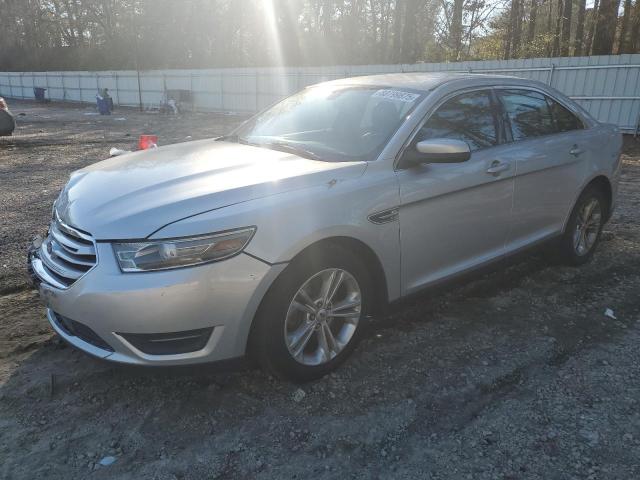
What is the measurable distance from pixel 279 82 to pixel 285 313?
22.2 meters

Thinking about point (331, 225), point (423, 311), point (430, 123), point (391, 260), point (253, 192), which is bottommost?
point (423, 311)

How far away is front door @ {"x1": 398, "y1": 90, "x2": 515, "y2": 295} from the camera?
321 centimetres

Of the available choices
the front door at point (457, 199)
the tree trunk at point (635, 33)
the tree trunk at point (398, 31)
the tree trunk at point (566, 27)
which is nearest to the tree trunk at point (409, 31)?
the tree trunk at point (398, 31)

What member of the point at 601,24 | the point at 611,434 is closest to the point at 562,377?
the point at 611,434

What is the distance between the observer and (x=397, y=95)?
3.58 meters

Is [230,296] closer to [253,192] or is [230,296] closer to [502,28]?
[253,192]

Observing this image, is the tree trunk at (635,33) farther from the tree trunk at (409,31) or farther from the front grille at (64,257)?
the front grille at (64,257)

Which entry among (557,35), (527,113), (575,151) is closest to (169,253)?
(527,113)

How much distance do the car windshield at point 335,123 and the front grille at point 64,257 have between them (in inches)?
55.1

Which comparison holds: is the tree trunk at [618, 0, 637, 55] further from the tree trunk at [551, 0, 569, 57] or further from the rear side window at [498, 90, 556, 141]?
the rear side window at [498, 90, 556, 141]

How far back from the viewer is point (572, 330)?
12.0 ft

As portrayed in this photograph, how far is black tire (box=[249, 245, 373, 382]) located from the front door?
0.48 m

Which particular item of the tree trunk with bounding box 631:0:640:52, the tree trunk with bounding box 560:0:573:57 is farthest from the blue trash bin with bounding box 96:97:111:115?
the tree trunk with bounding box 631:0:640:52

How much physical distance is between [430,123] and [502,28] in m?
25.7
